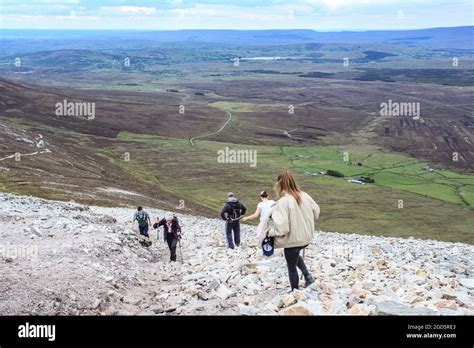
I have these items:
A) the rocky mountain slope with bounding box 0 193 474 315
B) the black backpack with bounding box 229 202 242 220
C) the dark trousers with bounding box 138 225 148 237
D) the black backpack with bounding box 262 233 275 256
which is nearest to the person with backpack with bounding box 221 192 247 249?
the black backpack with bounding box 229 202 242 220

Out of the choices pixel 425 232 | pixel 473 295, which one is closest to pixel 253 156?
pixel 425 232

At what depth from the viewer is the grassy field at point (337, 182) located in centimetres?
8444

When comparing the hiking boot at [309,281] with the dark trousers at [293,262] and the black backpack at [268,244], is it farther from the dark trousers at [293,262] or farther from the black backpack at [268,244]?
the black backpack at [268,244]

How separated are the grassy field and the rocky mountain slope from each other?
51.9 metres

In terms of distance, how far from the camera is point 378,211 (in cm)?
9250

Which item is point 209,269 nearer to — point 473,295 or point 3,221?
point 473,295

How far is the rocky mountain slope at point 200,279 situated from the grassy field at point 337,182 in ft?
170

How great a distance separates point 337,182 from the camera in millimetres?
116250

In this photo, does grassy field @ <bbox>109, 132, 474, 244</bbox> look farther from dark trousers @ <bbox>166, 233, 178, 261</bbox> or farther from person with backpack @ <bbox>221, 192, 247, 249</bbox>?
person with backpack @ <bbox>221, 192, 247, 249</bbox>

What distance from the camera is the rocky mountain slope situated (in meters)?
14.0

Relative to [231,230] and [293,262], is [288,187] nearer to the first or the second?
[293,262]

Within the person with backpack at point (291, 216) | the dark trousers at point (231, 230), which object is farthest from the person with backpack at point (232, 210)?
the person with backpack at point (291, 216)

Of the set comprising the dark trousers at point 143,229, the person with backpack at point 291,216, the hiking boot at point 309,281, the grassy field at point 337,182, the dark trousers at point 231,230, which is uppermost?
A: the person with backpack at point 291,216
